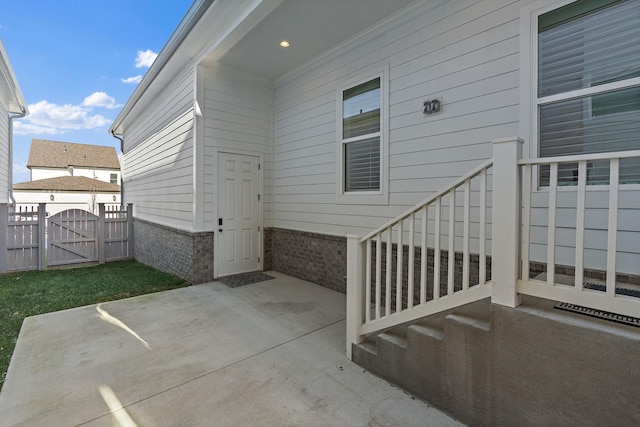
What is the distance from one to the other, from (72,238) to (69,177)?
17.3 m

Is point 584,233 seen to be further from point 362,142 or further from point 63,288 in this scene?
point 63,288

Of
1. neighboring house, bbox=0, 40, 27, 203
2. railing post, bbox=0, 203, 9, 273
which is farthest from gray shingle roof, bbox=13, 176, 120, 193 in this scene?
railing post, bbox=0, 203, 9, 273

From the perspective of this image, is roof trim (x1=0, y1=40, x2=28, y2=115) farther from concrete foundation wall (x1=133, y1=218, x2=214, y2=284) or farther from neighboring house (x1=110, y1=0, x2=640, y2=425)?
concrete foundation wall (x1=133, y1=218, x2=214, y2=284)

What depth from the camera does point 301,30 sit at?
4.35 metres

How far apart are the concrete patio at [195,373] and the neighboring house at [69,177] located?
18.9 metres

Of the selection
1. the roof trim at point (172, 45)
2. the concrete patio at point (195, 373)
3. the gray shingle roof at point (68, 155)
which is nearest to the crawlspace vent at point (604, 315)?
the concrete patio at point (195, 373)

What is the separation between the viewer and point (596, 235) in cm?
248

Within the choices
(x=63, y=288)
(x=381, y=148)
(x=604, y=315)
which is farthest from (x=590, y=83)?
(x=63, y=288)

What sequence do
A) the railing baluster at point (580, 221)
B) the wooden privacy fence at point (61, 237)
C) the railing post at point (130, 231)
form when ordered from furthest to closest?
1. the railing post at point (130, 231)
2. the wooden privacy fence at point (61, 237)
3. the railing baluster at point (580, 221)

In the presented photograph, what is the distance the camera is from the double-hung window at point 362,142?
4.16 meters

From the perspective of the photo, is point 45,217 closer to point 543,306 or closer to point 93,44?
point 543,306

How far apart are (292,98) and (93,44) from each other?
18018 millimetres

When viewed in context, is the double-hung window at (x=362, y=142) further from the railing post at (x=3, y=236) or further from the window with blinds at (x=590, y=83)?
the railing post at (x=3, y=236)

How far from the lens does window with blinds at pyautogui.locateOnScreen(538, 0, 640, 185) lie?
7.70ft
